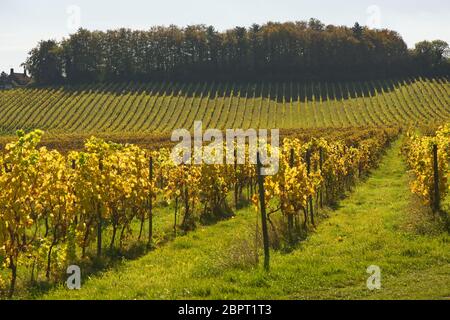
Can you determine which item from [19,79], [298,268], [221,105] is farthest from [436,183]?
[19,79]

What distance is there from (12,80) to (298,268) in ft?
412

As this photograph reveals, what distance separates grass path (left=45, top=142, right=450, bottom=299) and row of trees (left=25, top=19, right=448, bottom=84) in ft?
277

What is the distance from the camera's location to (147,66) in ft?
327

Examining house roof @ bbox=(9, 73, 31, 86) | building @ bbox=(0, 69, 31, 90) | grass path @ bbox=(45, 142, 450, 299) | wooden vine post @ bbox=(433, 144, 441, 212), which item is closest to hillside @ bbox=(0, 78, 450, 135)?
building @ bbox=(0, 69, 31, 90)

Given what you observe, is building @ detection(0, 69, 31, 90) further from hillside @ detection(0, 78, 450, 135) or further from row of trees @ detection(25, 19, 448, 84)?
hillside @ detection(0, 78, 450, 135)

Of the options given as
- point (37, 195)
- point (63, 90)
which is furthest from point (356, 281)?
point (63, 90)

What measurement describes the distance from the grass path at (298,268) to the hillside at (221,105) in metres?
53.2

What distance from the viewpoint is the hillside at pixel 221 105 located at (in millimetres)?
69656

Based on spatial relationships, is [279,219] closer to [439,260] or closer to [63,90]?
[439,260]

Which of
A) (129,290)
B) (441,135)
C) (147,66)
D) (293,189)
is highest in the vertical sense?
(147,66)

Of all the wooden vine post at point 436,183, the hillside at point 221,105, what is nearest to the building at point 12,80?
the hillside at point 221,105

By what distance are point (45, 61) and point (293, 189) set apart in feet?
314

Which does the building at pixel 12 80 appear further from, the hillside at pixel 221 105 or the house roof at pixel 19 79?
the hillside at pixel 221 105

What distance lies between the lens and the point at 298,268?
10.4 metres
